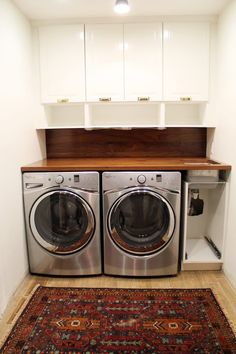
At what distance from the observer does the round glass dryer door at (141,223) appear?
2.17 m

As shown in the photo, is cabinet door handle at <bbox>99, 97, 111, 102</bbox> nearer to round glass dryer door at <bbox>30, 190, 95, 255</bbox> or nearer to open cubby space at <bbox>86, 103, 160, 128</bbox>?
open cubby space at <bbox>86, 103, 160, 128</bbox>

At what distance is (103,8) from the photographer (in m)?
2.19

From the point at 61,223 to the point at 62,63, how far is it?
1.50m

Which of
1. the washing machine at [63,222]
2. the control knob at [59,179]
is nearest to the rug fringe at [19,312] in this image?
the washing machine at [63,222]

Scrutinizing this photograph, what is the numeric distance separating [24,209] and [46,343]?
1039mm

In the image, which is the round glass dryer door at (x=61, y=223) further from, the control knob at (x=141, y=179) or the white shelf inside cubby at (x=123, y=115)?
the white shelf inside cubby at (x=123, y=115)

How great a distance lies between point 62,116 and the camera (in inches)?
109

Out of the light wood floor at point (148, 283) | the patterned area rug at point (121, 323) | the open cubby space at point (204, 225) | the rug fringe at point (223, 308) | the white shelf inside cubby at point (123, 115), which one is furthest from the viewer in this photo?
the white shelf inside cubby at point (123, 115)

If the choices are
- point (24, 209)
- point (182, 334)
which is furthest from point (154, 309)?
point (24, 209)

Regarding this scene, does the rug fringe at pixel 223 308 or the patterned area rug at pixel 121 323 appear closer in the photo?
the patterned area rug at pixel 121 323

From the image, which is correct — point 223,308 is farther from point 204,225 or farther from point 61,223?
point 61,223

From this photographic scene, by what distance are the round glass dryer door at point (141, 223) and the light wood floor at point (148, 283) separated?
0.27 m

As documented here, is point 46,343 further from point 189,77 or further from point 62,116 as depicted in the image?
point 189,77

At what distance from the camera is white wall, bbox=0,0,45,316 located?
6.14 ft
